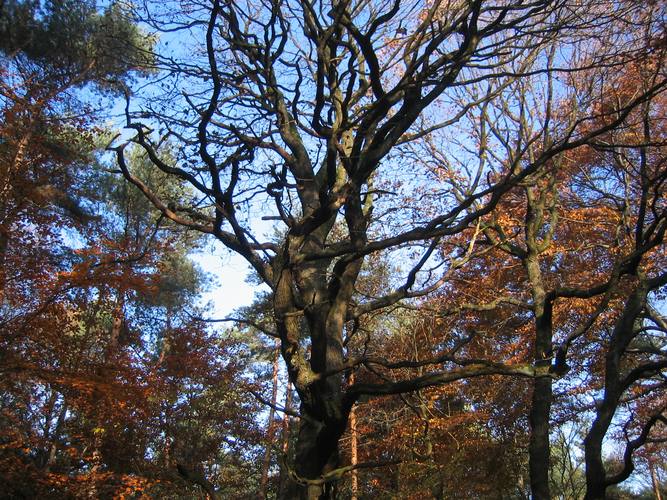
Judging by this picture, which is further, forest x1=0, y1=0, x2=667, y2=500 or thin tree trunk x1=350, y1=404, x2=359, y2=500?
thin tree trunk x1=350, y1=404, x2=359, y2=500

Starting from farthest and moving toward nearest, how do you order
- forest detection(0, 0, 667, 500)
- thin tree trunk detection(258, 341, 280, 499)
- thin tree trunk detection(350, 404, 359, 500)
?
thin tree trunk detection(258, 341, 280, 499) → thin tree trunk detection(350, 404, 359, 500) → forest detection(0, 0, 667, 500)

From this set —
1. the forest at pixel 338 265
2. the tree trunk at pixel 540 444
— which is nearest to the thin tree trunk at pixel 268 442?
the forest at pixel 338 265

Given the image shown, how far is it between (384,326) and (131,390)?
9.67m

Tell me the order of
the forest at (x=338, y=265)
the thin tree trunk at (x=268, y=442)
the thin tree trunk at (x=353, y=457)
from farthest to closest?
1. the thin tree trunk at (x=268, y=442)
2. the thin tree trunk at (x=353, y=457)
3. the forest at (x=338, y=265)

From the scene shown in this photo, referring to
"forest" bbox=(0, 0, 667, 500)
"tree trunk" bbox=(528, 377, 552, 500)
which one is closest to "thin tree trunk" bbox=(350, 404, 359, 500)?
"forest" bbox=(0, 0, 667, 500)

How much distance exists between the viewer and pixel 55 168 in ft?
41.3

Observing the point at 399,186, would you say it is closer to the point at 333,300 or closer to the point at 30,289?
the point at 333,300

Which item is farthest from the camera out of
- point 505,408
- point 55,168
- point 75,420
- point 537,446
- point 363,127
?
point 505,408

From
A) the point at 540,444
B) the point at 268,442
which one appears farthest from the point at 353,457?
the point at 540,444

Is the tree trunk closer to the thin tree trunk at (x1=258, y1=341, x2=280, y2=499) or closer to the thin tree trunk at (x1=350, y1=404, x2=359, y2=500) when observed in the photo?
the thin tree trunk at (x1=350, y1=404, x2=359, y2=500)

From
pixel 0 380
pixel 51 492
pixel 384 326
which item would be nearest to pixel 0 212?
pixel 0 380

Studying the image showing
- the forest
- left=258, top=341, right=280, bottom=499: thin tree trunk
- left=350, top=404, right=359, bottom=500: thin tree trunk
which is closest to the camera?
the forest

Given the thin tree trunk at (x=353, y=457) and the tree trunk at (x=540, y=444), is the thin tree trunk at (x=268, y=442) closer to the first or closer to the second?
the thin tree trunk at (x=353, y=457)

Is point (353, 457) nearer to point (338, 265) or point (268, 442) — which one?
point (268, 442)
